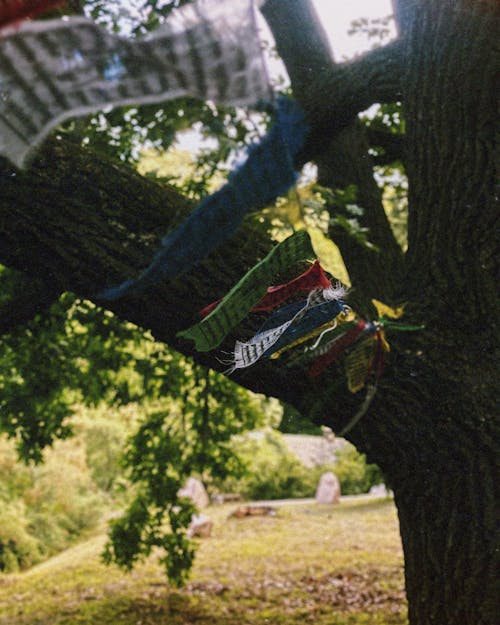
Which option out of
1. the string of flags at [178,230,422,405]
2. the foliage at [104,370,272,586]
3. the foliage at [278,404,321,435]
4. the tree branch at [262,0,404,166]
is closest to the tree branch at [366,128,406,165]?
the tree branch at [262,0,404,166]

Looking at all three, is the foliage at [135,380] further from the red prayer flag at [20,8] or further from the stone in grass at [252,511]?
the stone in grass at [252,511]

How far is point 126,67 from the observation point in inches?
23.0

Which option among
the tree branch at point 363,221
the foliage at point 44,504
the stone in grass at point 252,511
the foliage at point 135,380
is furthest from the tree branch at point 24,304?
the stone in grass at point 252,511

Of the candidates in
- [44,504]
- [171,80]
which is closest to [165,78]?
[171,80]

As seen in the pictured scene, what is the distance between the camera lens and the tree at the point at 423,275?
5.95 ft

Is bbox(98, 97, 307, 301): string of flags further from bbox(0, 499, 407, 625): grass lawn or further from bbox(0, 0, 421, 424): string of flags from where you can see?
bbox(0, 499, 407, 625): grass lawn

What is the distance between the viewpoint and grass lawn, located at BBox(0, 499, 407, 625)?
519 centimetres

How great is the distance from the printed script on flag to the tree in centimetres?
121

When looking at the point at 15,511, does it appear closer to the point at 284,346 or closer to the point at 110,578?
A: the point at 110,578

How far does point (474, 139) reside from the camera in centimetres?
Answer: 232

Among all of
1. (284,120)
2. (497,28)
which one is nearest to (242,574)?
(497,28)

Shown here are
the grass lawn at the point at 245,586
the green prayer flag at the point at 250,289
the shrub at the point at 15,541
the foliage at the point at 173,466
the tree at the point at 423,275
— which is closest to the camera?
the green prayer flag at the point at 250,289

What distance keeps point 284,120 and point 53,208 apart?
4.40ft

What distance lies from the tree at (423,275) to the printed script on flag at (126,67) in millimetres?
1214
